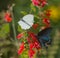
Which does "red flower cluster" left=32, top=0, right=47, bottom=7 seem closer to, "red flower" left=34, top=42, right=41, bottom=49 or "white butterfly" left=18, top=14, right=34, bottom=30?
"white butterfly" left=18, top=14, right=34, bottom=30

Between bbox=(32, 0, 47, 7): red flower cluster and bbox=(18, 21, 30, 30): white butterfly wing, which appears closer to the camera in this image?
bbox=(18, 21, 30, 30): white butterfly wing

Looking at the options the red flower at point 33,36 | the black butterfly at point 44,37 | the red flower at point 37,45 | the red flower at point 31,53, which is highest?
the black butterfly at point 44,37

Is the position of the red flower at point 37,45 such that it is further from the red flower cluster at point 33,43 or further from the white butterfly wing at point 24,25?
the white butterfly wing at point 24,25

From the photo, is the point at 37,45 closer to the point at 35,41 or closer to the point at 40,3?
the point at 35,41

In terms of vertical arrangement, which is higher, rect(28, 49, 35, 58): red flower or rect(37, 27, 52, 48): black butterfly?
rect(37, 27, 52, 48): black butterfly

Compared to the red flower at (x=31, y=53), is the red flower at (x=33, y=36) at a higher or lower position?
higher

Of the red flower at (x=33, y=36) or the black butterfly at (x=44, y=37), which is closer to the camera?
the black butterfly at (x=44, y=37)

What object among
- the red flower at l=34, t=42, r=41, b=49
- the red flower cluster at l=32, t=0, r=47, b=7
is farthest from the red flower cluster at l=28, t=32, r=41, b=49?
the red flower cluster at l=32, t=0, r=47, b=7

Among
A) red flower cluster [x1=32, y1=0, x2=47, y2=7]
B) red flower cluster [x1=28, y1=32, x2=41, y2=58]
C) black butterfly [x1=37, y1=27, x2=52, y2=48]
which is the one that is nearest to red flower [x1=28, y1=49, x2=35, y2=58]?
red flower cluster [x1=28, y1=32, x2=41, y2=58]

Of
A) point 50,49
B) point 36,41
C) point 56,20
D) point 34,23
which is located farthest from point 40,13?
point 56,20

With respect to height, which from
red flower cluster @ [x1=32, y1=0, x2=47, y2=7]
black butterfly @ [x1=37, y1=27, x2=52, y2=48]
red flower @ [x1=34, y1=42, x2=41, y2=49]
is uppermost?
red flower cluster @ [x1=32, y1=0, x2=47, y2=7]

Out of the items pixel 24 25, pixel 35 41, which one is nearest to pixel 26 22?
pixel 24 25

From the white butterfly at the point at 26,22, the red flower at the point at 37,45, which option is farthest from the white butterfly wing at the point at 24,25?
the red flower at the point at 37,45
